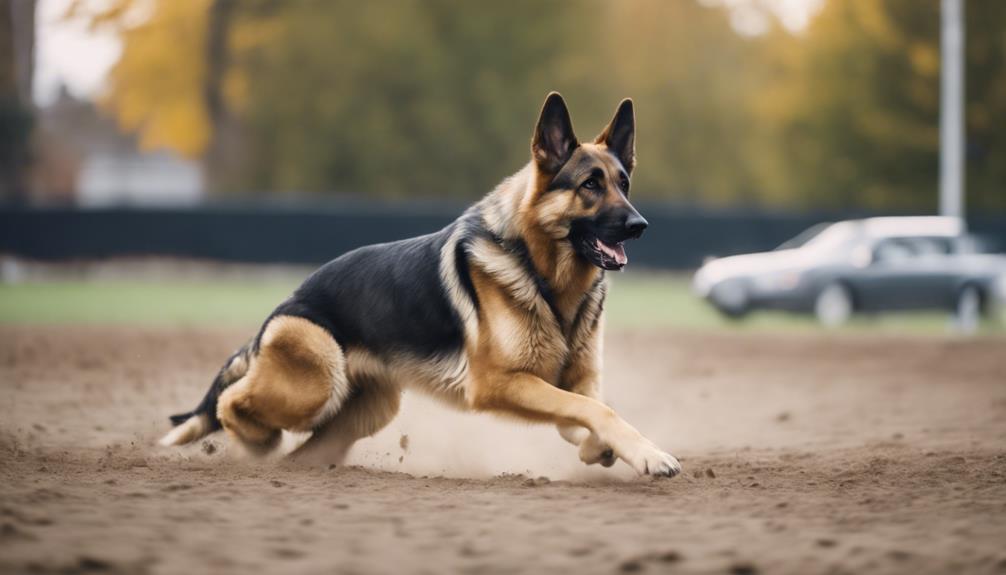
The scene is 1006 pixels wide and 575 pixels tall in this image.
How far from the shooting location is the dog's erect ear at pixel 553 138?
20.4 feet

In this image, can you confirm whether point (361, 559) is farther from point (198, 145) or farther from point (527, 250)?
point (198, 145)

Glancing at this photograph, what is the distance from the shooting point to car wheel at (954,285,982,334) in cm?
2067

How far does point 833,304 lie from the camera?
66.8 feet

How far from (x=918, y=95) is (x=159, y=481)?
1384 inches

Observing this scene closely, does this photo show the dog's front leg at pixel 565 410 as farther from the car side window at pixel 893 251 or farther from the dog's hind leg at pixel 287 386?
the car side window at pixel 893 251

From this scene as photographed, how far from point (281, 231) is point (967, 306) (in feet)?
52.4

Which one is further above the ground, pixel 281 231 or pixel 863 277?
pixel 281 231

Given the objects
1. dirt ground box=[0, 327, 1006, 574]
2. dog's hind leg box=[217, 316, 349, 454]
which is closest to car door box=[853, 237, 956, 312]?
dirt ground box=[0, 327, 1006, 574]

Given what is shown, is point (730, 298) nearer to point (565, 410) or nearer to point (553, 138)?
point (553, 138)

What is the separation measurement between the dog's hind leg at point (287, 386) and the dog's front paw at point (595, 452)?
1.45 metres

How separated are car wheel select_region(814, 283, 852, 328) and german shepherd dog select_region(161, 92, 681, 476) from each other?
1446 centimetres

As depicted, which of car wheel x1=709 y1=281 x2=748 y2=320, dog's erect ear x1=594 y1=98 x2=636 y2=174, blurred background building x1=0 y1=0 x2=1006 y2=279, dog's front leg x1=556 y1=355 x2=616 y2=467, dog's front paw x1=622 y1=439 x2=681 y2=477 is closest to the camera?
dog's front paw x1=622 y1=439 x2=681 y2=477

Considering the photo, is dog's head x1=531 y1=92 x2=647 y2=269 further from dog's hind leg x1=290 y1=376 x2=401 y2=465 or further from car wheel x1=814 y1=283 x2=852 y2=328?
car wheel x1=814 y1=283 x2=852 y2=328

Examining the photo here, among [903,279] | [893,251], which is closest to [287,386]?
[903,279]
